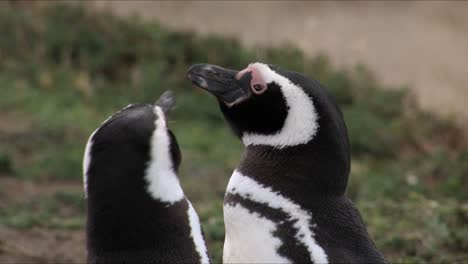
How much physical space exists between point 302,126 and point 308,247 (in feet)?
1.38

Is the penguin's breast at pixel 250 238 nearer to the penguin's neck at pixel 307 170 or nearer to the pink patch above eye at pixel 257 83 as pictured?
the penguin's neck at pixel 307 170

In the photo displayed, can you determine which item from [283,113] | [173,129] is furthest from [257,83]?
[173,129]

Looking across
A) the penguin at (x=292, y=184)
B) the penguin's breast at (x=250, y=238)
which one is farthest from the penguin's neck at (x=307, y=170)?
the penguin's breast at (x=250, y=238)

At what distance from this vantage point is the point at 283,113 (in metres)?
3.43

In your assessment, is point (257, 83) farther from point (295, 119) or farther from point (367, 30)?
point (367, 30)

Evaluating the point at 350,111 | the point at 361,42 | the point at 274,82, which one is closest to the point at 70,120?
the point at 350,111

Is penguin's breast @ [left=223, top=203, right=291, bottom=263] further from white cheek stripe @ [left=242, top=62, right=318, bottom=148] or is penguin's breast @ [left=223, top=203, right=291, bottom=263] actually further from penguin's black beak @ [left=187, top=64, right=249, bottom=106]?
penguin's black beak @ [left=187, top=64, right=249, bottom=106]

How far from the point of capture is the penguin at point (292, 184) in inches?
130

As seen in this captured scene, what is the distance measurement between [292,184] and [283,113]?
0.83ft

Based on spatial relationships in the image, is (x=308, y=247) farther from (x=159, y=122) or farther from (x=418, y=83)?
(x=418, y=83)

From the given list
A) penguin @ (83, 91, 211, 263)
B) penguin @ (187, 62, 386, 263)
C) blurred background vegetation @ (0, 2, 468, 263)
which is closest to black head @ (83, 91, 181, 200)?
penguin @ (83, 91, 211, 263)

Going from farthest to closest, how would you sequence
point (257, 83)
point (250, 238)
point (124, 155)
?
point (257, 83)
point (250, 238)
point (124, 155)

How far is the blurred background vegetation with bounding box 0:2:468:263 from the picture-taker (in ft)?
18.8

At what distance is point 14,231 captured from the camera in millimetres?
5695
